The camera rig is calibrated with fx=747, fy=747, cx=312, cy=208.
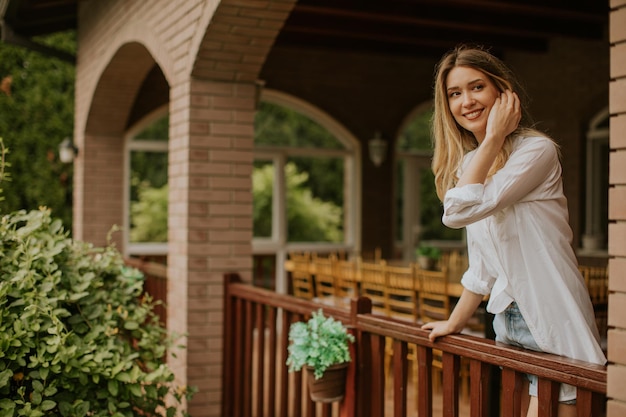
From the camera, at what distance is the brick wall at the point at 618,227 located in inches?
75.4

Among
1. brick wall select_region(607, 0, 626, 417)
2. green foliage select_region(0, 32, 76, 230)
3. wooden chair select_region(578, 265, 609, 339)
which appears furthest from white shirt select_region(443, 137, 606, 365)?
green foliage select_region(0, 32, 76, 230)

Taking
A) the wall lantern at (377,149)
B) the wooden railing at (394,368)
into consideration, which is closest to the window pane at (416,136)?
the wall lantern at (377,149)

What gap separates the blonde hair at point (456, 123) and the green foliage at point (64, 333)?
74.9 inches

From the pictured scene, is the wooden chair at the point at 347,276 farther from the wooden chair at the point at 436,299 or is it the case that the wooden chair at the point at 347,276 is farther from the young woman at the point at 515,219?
the young woman at the point at 515,219

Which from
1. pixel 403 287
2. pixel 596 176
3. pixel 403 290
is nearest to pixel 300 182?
pixel 596 176

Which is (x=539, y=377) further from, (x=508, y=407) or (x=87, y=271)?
(x=87, y=271)

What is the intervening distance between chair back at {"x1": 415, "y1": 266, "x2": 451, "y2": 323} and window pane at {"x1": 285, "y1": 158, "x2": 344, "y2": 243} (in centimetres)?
459

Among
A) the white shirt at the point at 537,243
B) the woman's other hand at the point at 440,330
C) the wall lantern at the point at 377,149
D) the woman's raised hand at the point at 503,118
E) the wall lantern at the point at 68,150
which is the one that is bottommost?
the woman's other hand at the point at 440,330

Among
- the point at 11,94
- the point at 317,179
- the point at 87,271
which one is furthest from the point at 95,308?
the point at 11,94

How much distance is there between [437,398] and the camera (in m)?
5.90

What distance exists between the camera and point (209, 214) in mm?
4762

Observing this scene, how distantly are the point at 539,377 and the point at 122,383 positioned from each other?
227 cm

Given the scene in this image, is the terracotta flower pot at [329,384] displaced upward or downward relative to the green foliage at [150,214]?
downward

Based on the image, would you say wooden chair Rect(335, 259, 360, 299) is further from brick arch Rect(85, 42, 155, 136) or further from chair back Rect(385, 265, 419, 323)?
brick arch Rect(85, 42, 155, 136)
